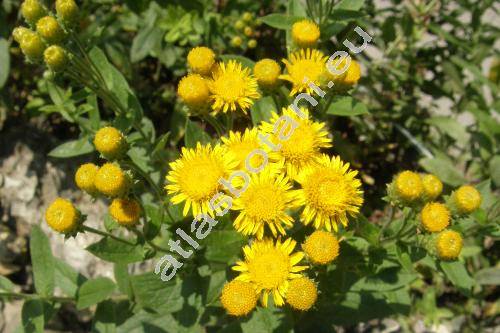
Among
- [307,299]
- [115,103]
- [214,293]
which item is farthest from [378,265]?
[115,103]

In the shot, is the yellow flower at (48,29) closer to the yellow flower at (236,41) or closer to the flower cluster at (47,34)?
the flower cluster at (47,34)

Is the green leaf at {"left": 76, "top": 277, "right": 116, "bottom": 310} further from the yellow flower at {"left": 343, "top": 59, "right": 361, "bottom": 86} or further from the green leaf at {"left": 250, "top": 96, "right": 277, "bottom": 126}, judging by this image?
the yellow flower at {"left": 343, "top": 59, "right": 361, "bottom": 86}

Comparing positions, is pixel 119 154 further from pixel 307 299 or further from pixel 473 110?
pixel 473 110

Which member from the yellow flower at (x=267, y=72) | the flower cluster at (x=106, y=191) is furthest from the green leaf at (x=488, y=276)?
the flower cluster at (x=106, y=191)

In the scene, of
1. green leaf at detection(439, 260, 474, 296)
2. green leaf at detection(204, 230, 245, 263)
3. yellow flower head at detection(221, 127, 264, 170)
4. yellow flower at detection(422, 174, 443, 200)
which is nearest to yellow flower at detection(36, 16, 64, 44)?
yellow flower head at detection(221, 127, 264, 170)

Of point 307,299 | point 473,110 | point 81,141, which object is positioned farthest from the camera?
point 473,110
